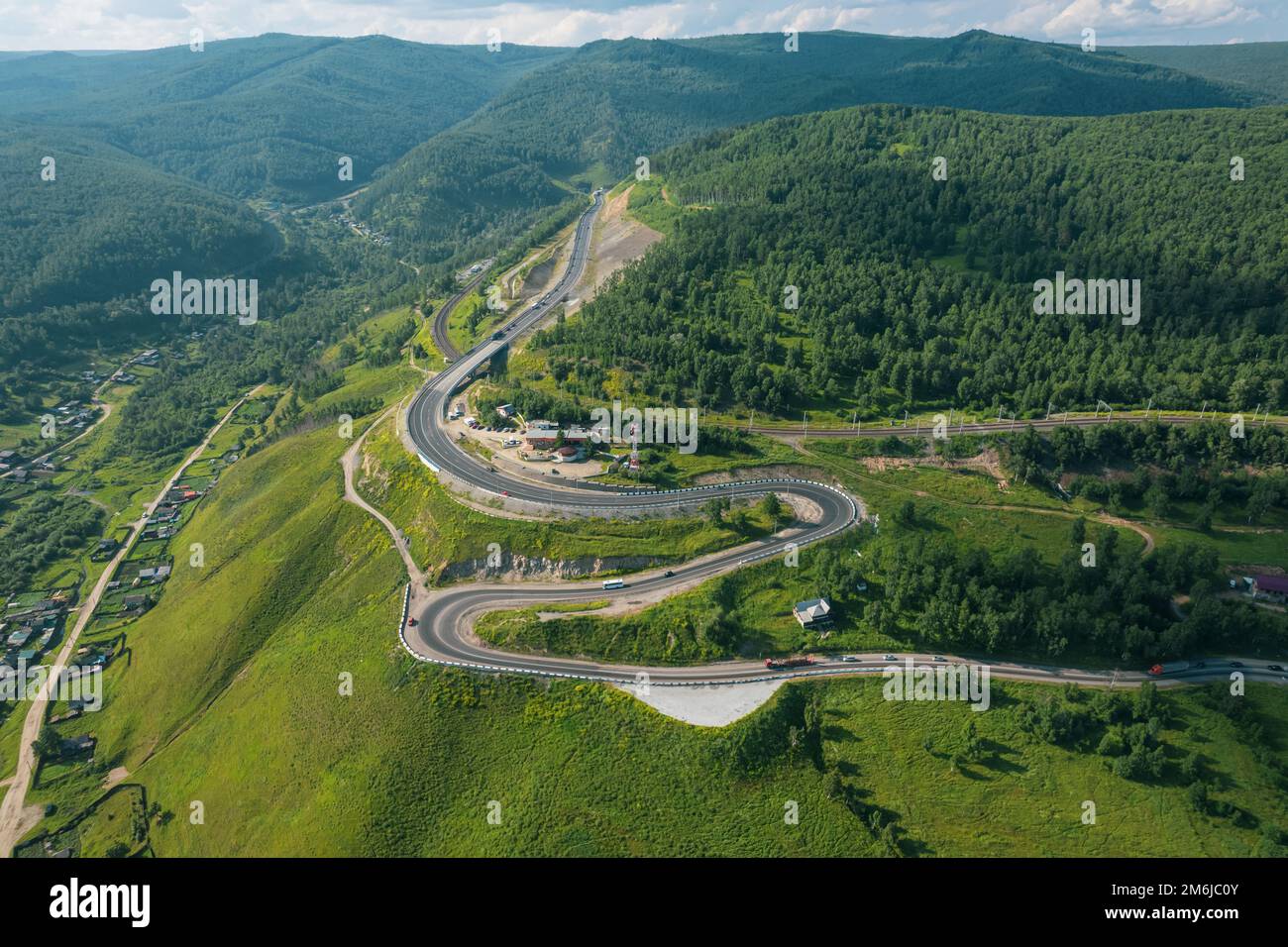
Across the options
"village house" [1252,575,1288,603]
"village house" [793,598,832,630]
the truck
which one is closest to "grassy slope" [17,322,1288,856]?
the truck

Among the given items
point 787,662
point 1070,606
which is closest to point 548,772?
Result: point 787,662

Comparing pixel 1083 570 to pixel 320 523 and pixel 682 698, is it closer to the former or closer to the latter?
pixel 682 698

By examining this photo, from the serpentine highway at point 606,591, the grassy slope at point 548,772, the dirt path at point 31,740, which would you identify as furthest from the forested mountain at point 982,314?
the dirt path at point 31,740

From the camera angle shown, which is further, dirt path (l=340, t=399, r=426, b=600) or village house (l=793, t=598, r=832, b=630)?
dirt path (l=340, t=399, r=426, b=600)

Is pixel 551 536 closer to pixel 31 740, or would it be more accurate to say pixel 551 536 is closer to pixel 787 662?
pixel 787 662

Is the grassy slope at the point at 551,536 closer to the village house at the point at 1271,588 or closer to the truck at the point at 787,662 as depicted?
the truck at the point at 787,662

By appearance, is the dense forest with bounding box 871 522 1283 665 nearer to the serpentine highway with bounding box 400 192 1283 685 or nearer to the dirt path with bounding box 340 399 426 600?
the serpentine highway with bounding box 400 192 1283 685

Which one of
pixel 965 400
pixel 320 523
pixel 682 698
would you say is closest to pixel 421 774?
pixel 682 698
